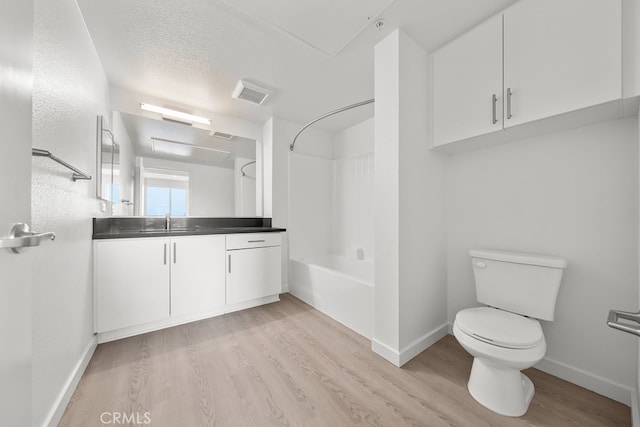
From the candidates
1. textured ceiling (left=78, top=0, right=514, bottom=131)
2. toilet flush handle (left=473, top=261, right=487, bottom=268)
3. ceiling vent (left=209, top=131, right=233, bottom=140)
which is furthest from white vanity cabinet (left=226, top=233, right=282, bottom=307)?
toilet flush handle (left=473, top=261, right=487, bottom=268)

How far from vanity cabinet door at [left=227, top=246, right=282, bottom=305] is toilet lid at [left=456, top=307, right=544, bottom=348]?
1.86m

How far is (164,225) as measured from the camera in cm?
256

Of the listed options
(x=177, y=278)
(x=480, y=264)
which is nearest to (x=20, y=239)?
(x=177, y=278)

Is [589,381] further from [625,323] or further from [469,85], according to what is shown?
[469,85]

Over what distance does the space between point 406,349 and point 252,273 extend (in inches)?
64.1

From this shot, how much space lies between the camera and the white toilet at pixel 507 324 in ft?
3.94

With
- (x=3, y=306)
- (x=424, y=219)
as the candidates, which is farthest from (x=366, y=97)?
(x=3, y=306)

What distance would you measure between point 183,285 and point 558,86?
2966 mm

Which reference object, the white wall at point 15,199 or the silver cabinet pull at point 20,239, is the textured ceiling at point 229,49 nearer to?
the white wall at point 15,199

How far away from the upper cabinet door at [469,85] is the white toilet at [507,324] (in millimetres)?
886

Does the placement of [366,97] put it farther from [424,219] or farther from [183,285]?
[183,285]

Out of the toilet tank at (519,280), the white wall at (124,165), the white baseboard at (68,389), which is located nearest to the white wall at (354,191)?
the toilet tank at (519,280)

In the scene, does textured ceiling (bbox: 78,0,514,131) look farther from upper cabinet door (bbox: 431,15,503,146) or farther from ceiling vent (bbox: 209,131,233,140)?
ceiling vent (bbox: 209,131,233,140)

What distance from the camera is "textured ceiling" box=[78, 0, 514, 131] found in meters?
1.49
